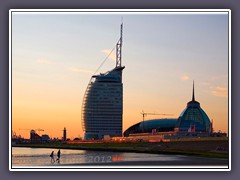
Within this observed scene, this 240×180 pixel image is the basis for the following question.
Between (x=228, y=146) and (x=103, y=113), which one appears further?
(x=103, y=113)

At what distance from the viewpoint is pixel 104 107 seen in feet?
36.6

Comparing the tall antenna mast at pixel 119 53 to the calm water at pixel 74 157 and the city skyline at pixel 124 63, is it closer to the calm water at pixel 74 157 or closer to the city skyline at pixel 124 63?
the city skyline at pixel 124 63

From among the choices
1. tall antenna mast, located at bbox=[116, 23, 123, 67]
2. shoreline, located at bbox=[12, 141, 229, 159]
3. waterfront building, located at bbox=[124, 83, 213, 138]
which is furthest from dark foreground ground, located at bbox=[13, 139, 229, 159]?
tall antenna mast, located at bbox=[116, 23, 123, 67]

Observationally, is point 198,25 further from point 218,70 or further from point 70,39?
point 70,39

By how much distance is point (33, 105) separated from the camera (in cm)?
1049

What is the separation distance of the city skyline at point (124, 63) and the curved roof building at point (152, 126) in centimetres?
13

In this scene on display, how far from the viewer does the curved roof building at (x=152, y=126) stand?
34.9ft

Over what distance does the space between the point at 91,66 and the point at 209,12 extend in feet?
6.40

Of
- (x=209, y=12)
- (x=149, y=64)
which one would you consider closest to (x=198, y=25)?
(x=209, y=12)

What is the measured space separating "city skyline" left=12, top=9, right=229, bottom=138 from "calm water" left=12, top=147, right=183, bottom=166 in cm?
28

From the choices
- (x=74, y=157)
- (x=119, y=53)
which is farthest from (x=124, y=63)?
(x=74, y=157)

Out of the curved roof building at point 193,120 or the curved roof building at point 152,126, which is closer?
the curved roof building at point 193,120

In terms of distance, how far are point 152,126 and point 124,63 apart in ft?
3.59

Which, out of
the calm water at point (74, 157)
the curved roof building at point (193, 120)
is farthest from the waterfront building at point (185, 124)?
the calm water at point (74, 157)
